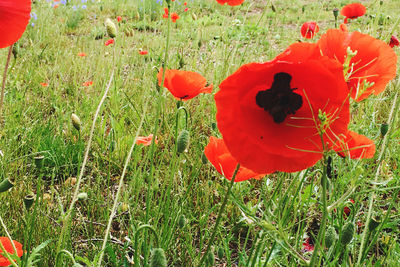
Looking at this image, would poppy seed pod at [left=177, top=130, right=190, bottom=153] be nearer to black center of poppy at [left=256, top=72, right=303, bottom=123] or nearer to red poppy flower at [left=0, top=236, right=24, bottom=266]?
black center of poppy at [left=256, top=72, right=303, bottom=123]

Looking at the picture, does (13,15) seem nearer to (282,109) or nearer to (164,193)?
(282,109)

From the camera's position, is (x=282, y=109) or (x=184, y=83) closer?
(x=282, y=109)

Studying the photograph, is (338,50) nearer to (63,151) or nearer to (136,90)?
(63,151)

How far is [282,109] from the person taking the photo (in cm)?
65

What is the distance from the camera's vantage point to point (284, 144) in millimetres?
601

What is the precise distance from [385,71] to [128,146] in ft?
4.88

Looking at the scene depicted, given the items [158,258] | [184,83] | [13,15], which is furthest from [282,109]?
[184,83]

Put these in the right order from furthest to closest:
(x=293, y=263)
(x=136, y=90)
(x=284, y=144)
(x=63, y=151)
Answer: (x=136, y=90) < (x=63, y=151) < (x=293, y=263) < (x=284, y=144)

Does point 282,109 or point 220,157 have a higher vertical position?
point 282,109

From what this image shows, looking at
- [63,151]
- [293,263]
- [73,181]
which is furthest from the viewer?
[63,151]

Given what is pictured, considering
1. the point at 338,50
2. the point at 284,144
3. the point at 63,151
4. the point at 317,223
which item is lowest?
the point at 317,223

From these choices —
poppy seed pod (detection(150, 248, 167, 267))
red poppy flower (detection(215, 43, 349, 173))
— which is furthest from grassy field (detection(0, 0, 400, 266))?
red poppy flower (detection(215, 43, 349, 173))

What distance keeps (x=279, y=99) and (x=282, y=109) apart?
22 millimetres

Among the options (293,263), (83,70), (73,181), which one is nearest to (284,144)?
(293,263)
